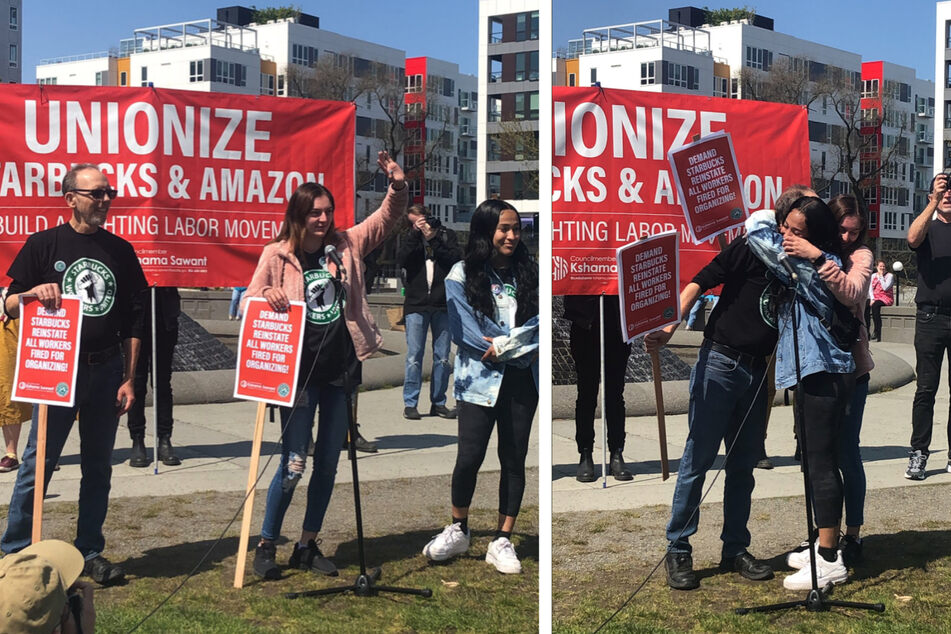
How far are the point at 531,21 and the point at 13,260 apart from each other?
1.58m

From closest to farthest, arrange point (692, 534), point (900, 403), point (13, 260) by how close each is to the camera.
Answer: point (13, 260) → point (692, 534) → point (900, 403)

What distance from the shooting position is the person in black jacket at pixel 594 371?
12.2 ft

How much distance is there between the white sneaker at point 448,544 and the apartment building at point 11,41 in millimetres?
1906

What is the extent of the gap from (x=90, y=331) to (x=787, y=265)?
6.83 ft

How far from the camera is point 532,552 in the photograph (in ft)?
14.2

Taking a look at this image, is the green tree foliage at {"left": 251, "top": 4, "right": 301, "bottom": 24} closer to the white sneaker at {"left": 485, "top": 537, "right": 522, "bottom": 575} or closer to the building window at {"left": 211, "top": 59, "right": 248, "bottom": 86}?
the building window at {"left": 211, "top": 59, "right": 248, "bottom": 86}

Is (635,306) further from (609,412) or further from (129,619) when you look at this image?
(129,619)

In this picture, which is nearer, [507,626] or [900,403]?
[507,626]

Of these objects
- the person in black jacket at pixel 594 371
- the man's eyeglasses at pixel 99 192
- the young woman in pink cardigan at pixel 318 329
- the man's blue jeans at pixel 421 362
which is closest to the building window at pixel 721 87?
the person in black jacket at pixel 594 371

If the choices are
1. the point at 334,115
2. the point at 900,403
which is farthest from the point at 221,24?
the point at 900,403

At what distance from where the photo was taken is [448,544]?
4.25 m

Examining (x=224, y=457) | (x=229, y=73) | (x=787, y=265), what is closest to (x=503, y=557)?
(x=224, y=457)

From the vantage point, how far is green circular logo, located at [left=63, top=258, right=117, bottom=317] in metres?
3.58

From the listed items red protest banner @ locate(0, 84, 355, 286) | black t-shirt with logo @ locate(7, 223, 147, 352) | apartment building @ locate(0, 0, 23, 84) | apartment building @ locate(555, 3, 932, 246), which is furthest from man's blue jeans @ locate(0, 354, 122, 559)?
apartment building @ locate(555, 3, 932, 246)
